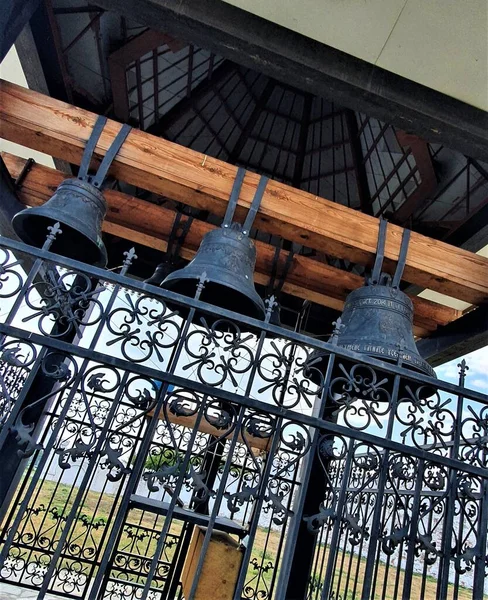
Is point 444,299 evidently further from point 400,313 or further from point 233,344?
point 233,344

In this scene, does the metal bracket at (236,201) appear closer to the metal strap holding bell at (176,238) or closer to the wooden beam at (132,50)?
the metal strap holding bell at (176,238)

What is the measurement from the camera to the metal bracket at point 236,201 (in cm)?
269

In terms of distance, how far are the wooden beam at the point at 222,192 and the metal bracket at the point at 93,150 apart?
4 cm

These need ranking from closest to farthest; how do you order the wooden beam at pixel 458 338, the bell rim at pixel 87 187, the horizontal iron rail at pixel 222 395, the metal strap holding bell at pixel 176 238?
1. the horizontal iron rail at pixel 222 395
2. the bell rim at pixel 87 187
3. the wooden beam at pixel 458 338
4. the metal strap holding bell at pixel 176 238

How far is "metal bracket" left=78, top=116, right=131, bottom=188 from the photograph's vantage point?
2.64 metres

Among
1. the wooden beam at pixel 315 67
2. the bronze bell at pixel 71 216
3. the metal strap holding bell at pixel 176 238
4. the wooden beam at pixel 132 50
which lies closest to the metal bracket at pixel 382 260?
the wooden beam at pixel 315 67

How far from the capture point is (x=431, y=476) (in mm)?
2369

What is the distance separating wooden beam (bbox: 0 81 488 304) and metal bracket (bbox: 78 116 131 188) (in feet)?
0.14

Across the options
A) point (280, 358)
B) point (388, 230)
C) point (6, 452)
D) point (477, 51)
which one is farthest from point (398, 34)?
point (6, 452)

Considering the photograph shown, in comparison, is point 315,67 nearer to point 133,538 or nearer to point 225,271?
point 225,271

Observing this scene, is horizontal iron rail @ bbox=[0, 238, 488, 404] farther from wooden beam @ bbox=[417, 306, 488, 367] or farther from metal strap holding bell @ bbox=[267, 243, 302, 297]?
metal strap holding bell @ bbox=[267, 243, 302, 297]

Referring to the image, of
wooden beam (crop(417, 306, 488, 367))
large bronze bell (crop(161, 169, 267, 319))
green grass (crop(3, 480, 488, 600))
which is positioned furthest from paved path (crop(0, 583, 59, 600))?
wooden beam (crop(417, 306, 488, 367))

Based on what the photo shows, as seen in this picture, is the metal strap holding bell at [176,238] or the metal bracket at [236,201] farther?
the metal strap holding bell at [176,238]

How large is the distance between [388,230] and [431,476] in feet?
5.17
